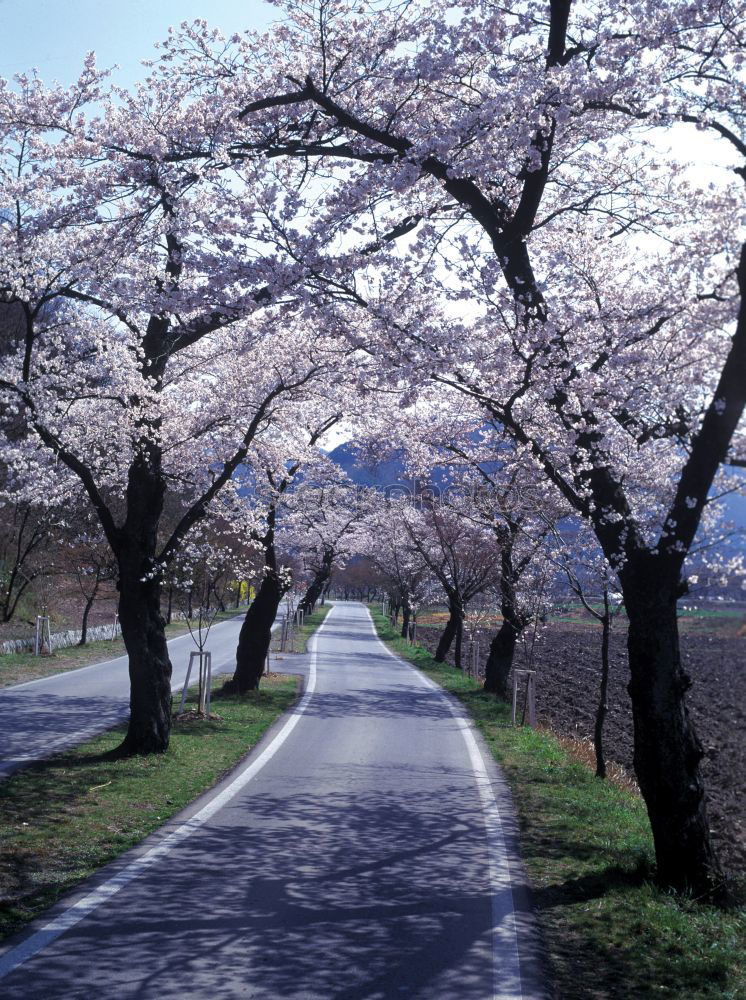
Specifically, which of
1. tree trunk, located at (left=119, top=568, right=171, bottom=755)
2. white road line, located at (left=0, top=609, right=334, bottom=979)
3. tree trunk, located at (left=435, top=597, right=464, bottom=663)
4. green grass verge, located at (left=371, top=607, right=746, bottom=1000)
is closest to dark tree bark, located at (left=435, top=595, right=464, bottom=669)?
tree trunk, located at (left=435, top=597, right=464, bottom=663)

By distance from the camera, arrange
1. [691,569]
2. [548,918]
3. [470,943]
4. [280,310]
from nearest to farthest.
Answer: [470,943], [548,918], [280,310], [691,569]

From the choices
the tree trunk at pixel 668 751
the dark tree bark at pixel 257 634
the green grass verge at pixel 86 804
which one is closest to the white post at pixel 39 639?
the dark tree bark at pixel 257 634

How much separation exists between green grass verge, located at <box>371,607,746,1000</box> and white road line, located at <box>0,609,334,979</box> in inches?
117

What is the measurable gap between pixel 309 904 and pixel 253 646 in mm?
15373

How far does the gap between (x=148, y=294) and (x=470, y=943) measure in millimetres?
7047

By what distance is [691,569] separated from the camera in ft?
32.3

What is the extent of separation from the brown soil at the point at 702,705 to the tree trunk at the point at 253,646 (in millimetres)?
6349

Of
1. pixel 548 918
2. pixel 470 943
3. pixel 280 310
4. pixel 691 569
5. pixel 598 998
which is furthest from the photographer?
pixel 691 569

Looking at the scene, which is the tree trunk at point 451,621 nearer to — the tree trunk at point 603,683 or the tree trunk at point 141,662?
the tree trunk at point 603,683

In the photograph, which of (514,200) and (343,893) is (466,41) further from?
(343,893)

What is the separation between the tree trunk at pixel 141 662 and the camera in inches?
480

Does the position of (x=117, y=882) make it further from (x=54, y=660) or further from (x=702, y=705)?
(x=702, y=705)

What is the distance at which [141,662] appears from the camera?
12.2m

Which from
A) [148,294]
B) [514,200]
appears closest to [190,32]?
[148,294]
